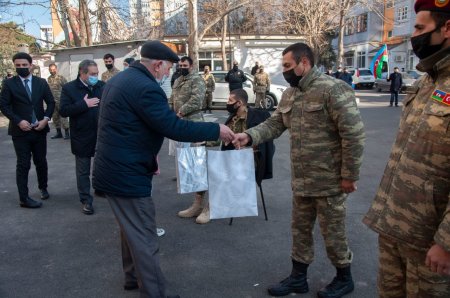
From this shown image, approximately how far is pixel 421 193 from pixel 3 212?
5309mm

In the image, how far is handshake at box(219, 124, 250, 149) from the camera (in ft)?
10.7

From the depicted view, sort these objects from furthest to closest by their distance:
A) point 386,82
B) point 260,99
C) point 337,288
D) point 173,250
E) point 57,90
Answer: point 386,82 < point 260,99 < point 57,90 < point 173,250 < point 337,288

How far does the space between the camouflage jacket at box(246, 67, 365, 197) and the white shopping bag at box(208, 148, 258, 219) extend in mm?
724

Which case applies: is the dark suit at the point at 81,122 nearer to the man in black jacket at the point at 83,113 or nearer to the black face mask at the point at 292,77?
the man in black jacket at the point at 83,113

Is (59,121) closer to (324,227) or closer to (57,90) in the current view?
(57,90)

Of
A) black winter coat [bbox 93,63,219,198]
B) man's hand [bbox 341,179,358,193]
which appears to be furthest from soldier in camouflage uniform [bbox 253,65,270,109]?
black winter coat [bbox 93,63,219,198]

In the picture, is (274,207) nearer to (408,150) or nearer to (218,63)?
(408,150)

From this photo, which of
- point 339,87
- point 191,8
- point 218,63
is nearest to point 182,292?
point 339,87

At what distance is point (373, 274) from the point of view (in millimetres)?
3637

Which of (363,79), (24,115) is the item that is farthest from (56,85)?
(363,79)

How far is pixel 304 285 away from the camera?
11.1 feet

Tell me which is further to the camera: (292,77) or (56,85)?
(56,85)

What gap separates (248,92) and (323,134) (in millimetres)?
Answer: 14650

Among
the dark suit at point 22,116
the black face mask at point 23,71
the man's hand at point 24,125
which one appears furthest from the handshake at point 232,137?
the black face mask at point 23,71
